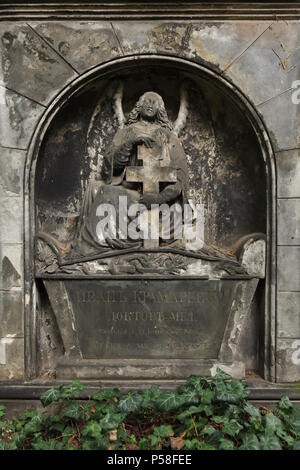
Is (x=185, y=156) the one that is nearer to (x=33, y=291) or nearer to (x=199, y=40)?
(x=199, y=40)

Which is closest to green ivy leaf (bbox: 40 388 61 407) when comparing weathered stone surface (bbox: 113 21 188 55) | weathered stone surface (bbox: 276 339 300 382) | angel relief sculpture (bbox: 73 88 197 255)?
angel relief sculpture (bbox: 73 88 197 255)

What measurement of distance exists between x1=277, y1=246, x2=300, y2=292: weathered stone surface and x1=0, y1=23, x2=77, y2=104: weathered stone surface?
2710mm

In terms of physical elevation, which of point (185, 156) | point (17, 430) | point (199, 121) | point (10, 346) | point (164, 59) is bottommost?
point (17, 430)

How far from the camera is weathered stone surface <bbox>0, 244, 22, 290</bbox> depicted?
4355 millimetres

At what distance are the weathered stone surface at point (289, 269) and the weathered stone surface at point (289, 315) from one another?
0.07 meters

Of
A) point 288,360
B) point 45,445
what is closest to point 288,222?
point 288,360

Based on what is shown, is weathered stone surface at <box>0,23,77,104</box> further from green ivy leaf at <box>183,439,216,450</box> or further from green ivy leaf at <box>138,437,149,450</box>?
green ivy leaf at <box>183,439,216,450</box>

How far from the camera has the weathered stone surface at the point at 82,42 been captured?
4.35 m

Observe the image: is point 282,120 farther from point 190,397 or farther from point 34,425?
point 34,425

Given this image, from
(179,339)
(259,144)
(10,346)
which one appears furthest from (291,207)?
(10,346)

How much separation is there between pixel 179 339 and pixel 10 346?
1675mm

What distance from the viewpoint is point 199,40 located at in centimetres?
437

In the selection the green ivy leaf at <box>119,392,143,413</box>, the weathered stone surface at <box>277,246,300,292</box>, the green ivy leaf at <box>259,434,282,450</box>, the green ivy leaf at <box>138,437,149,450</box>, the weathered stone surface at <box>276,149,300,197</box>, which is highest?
the weathered stone surface at <box>276,149,300,197</box>
